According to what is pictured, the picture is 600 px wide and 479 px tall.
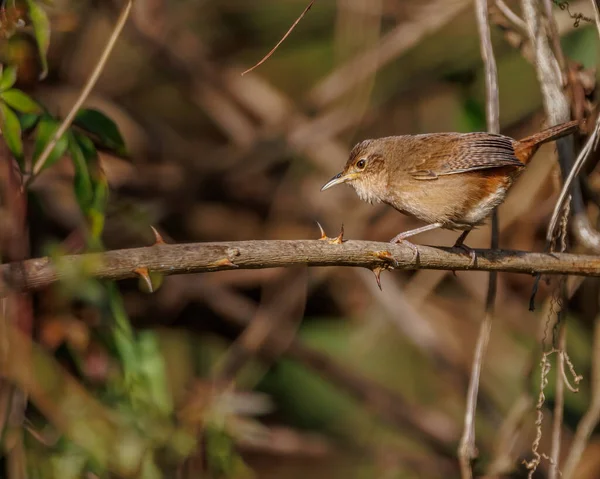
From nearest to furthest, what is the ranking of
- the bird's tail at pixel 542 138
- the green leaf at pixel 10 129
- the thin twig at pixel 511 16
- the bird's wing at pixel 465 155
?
the green leaf at pixel 10 129, the bird's tail at pixel 542 138, the thin twig at pixel 511 16, the bird's wing at pixel 465 155

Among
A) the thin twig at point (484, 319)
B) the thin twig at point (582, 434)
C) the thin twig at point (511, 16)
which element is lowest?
the thin twig at point (582, 434)

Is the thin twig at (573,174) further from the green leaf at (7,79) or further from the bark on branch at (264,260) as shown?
the green leaf at (7,79)

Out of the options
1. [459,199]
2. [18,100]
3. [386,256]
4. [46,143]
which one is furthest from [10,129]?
[459,199]

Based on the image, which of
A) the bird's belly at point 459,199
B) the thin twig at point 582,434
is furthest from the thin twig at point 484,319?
the thin twig at point 582,434

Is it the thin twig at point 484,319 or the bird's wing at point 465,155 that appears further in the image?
the bird's wing at point 465,155

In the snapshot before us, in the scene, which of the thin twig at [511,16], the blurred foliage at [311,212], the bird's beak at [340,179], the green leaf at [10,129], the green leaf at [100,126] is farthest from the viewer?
the blurred foliage at [311,212]

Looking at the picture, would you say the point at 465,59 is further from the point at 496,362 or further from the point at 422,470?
the point at 422,470
